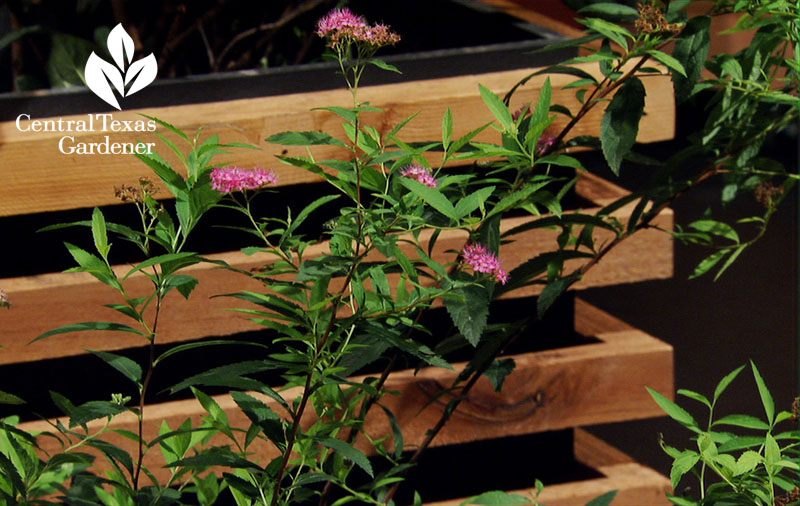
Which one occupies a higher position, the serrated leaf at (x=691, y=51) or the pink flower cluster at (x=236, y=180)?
the serrated leaf at (x=691, y=51)

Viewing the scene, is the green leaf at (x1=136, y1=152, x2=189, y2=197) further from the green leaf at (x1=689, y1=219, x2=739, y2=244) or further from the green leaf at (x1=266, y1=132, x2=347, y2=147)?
the green leaf at (x1=689, y1=219, x2=739, y2=244)

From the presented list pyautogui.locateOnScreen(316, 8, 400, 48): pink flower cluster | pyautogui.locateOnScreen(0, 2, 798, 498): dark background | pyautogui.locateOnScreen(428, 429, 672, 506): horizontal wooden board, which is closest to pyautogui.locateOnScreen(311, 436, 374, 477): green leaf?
pyautogui.locateOnScreen(316, 8, 400, 48): pink flower cluster

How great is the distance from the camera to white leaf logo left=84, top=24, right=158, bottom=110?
3.35 ft

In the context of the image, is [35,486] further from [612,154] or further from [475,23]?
[475,23]

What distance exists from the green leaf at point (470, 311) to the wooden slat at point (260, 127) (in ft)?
1.14

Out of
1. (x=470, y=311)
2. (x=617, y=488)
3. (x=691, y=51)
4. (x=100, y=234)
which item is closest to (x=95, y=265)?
(x=100, y=234)

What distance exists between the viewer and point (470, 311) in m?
0.63

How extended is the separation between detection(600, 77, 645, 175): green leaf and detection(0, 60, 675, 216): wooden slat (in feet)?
0.83

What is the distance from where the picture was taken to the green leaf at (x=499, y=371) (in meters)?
0.78

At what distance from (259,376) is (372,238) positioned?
55 cm

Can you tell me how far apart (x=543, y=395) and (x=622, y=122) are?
0.41 m

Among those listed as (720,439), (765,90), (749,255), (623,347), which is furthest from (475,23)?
(749,255)

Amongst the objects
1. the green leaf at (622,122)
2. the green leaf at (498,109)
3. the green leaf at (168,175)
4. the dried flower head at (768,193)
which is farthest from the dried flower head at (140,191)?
the dried flower head at (768,193)

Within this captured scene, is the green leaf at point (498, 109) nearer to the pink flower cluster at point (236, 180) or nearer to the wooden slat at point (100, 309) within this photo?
the pink flower cluster at point (236, 180)
